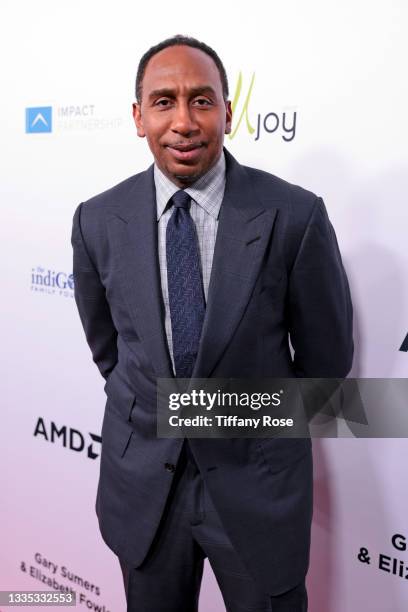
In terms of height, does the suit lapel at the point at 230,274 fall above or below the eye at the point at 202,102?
below

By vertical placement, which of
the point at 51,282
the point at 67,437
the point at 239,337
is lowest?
the point at 67,437

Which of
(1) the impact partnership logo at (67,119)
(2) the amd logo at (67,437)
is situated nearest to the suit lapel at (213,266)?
(1) the impact partnership logo at (67,119)

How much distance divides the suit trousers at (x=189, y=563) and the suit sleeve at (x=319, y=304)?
11.8 inches

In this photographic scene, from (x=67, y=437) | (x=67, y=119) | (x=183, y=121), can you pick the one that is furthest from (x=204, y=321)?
(x=67, y=437)

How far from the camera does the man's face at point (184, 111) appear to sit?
1132 millimetres

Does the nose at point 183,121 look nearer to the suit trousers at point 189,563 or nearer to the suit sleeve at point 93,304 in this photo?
the suit sleeve at point 93,304

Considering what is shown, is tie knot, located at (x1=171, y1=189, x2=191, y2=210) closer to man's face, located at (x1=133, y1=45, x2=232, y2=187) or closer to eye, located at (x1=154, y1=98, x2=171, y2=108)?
man's face, located at (x1=133, y1=45, x2=232, y2=187)

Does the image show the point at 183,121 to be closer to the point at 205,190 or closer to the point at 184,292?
the point at 205,190

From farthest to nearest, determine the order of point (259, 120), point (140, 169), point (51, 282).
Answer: point (51, 282), point (140, 169), point (259, 120)

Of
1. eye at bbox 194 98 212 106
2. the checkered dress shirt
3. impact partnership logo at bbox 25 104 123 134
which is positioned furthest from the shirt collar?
Result: impact partnership logo at bbox 25 104 123 134

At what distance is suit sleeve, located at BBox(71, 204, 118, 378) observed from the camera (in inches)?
Result: 52.5

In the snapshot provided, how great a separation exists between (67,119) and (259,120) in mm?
652

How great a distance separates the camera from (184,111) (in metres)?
1.13

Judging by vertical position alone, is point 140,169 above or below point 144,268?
above
